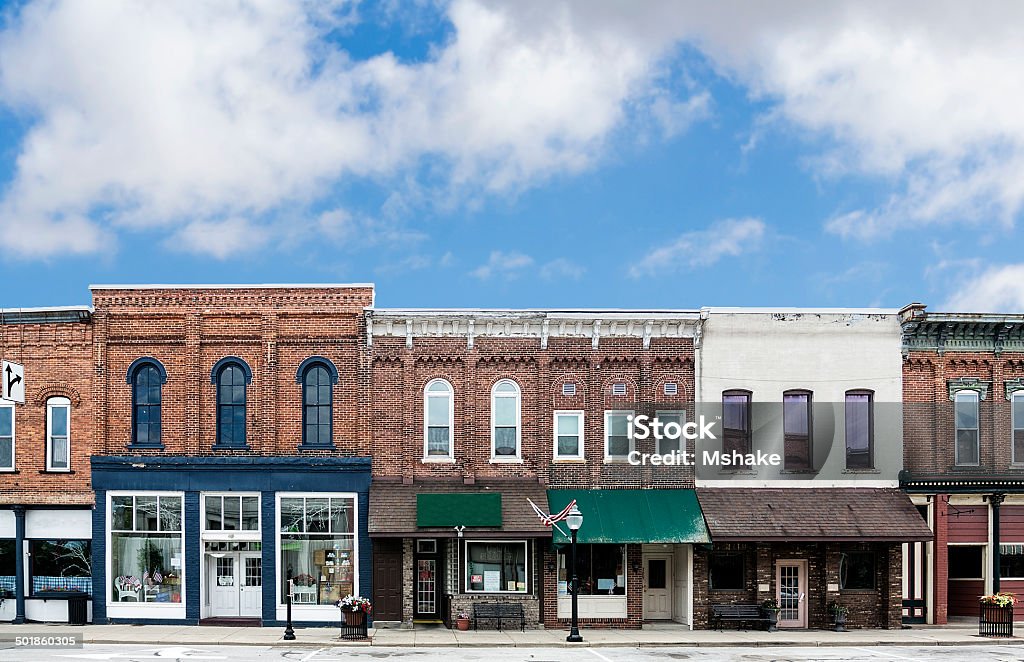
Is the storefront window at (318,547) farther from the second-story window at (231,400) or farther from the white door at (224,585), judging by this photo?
the second-story window at (231,400)

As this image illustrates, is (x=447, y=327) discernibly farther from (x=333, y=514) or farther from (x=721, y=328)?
(x=721, y=328)

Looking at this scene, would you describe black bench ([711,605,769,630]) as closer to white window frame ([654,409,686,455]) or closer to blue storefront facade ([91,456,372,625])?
white window frame ([654,409,686,455])

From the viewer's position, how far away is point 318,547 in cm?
2844

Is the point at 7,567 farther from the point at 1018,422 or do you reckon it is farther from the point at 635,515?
the point at 1018,422

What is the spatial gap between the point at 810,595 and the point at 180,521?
60.2 feet

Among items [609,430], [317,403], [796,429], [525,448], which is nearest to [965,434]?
[796,429]

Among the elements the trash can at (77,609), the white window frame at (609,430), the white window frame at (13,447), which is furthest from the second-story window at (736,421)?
the white window frame at (13,447)

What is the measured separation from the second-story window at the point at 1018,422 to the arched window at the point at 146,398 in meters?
25.2

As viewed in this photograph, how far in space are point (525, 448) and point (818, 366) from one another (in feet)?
29.7

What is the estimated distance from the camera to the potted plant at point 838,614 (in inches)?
1106

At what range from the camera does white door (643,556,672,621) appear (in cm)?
2939

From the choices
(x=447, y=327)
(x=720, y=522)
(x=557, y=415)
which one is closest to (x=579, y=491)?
(x=557, y=415)

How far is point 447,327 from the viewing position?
28953mm

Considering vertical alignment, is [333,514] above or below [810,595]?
above
